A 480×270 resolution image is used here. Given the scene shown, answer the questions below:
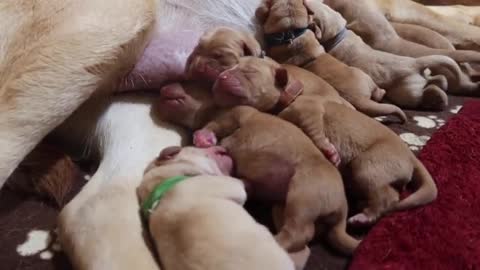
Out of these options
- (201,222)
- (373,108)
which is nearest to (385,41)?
(373,108)

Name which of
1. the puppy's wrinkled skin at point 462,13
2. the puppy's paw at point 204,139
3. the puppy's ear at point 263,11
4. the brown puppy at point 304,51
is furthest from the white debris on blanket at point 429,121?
the puppy's wrinkled skin at point 462,13

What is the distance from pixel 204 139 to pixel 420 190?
444mm

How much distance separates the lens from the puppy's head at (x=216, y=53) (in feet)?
4.81

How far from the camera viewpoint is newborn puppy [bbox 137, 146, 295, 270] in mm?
948

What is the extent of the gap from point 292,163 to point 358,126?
187 mm

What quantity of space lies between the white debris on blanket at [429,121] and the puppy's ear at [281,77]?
Answer: 1.38 feet

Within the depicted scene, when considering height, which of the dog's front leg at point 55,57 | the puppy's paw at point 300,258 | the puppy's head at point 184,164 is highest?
the dog's front leg at point 55,57

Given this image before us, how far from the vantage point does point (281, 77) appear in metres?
1.44

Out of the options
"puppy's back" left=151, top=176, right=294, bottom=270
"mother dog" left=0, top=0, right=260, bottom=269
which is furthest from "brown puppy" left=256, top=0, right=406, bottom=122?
"puppy's back" left=151, top=176, right=294, bottom=270

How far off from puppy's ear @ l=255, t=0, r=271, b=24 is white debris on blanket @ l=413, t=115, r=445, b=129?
485mm

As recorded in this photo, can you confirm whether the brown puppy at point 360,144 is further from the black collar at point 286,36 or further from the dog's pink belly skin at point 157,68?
the black collar at point 286,36

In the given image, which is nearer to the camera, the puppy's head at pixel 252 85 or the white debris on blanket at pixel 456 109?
the puppy's head at pixel 252 85

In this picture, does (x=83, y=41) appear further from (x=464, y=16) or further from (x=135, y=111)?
(x=464, y=16)

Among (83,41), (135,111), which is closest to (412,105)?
(135,111)
